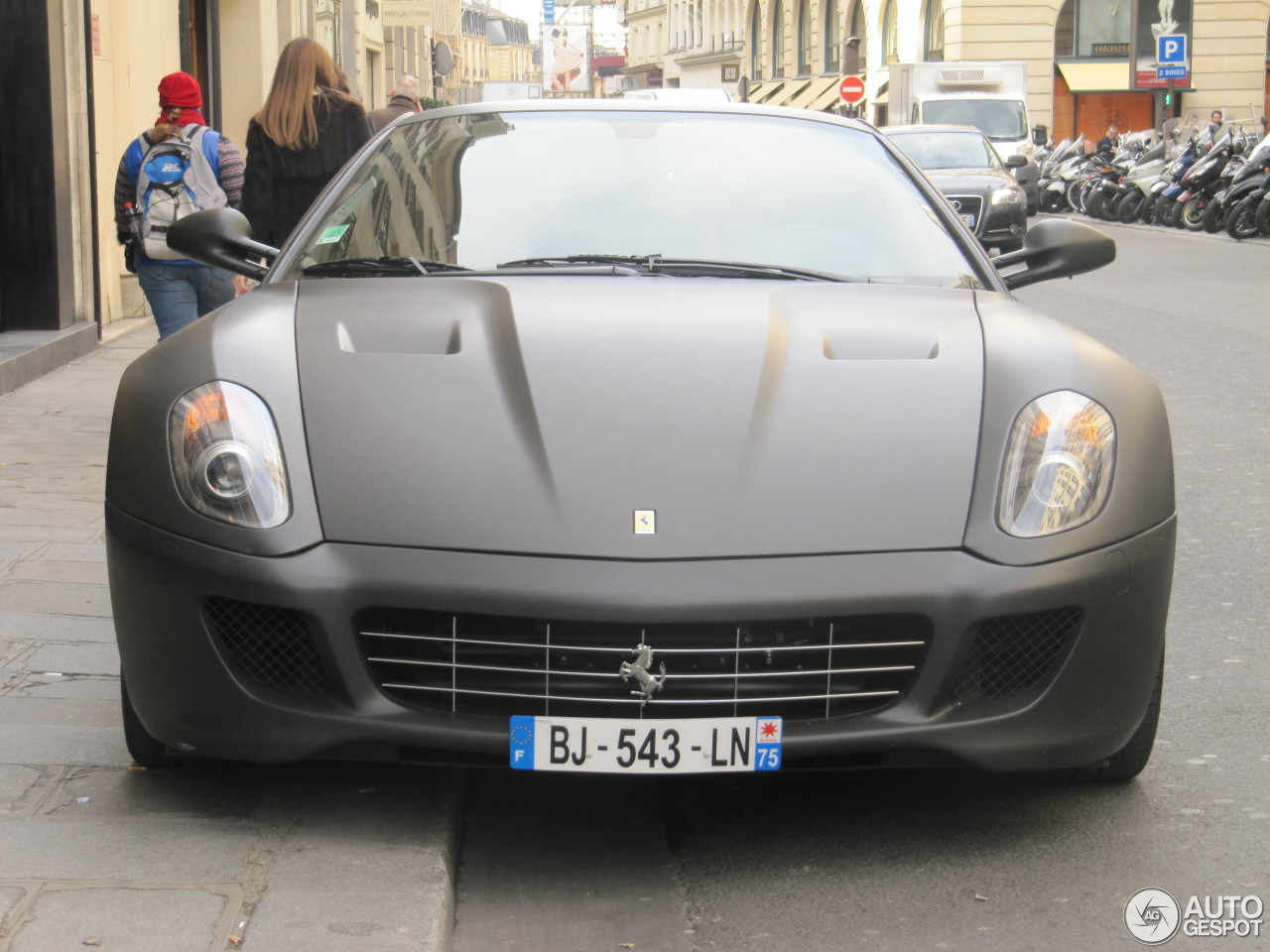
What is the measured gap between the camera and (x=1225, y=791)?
3559 millimetres

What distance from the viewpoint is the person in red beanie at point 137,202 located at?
23.6ft

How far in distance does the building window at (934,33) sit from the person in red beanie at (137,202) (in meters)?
45.0

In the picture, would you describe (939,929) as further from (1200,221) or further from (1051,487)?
(1200,221)

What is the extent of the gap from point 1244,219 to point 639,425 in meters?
21.0

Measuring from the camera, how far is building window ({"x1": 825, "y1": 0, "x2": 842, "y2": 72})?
63506 mm

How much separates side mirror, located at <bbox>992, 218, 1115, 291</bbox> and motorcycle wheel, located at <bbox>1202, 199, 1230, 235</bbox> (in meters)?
20.5

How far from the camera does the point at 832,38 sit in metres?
64.7

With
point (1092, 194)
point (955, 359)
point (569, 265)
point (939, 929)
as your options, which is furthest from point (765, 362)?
point (1092, 194)

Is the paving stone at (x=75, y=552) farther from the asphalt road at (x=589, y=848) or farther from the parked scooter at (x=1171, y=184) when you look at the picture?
the parked scooter at (x=1171, y=184)

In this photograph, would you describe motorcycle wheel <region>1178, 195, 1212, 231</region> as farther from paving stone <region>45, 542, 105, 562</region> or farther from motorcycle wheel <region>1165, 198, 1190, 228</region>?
paving stone <region>45, 542, 105, 562</region>

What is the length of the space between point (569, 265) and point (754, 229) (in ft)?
1.55

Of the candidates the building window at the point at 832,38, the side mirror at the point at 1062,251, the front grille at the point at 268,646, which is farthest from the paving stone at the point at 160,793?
the building window at the point at 832,38

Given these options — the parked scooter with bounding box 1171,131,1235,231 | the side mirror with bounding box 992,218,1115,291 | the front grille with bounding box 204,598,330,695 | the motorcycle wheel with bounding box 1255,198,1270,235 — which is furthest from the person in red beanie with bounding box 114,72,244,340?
the parked scooter with bounding box 1171,131,1235,231

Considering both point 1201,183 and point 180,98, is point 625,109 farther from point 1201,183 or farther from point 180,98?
point 1201,183
